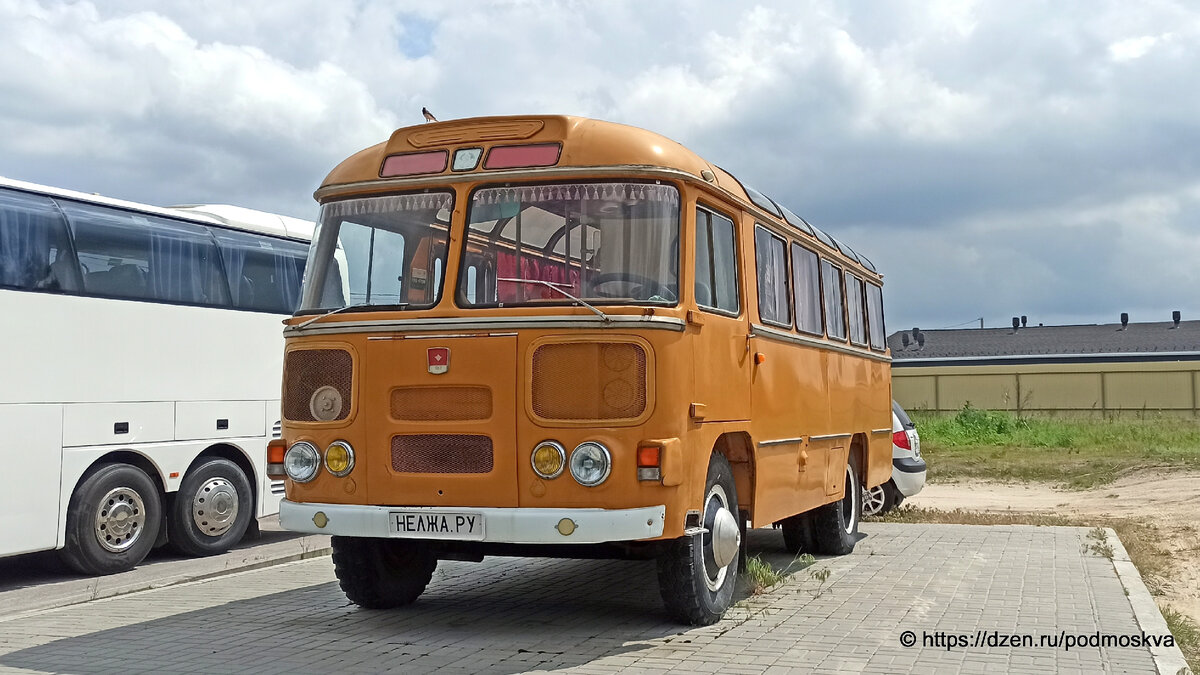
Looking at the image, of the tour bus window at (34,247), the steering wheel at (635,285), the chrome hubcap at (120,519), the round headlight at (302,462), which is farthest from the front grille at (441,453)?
the chrome hubcap at (120,519)

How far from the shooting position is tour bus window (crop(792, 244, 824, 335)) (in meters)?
10.8

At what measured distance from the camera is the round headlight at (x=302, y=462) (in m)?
8.13

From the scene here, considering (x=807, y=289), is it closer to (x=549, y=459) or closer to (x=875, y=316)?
(x=875, y=316)

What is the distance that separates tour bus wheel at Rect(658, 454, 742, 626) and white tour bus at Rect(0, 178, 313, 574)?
597 centimetres

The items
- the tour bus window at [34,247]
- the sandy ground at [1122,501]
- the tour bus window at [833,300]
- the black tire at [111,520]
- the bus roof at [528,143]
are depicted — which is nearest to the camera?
the bus roof at [528,143]

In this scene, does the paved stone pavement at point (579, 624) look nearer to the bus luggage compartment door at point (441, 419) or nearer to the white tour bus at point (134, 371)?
the bus luggage compartment door at point (441, 419)

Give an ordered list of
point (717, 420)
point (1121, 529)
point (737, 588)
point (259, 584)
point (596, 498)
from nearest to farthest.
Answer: point (596, 498)
point (717, 420)
point (737, 588)
point (259, 584)
point (1121, 529)

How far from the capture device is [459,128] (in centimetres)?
837

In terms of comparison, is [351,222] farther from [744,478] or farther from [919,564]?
[919,564]

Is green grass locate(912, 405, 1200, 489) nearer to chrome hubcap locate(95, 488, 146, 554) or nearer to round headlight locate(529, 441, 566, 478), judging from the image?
chrome hubcap locate(95, 488, 146, 554)

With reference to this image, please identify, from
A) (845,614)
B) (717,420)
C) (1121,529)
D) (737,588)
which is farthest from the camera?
(1121,529)

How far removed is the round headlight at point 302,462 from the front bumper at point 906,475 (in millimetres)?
10538

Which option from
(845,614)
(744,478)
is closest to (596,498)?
(744,478)

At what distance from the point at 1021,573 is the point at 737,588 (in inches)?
118
